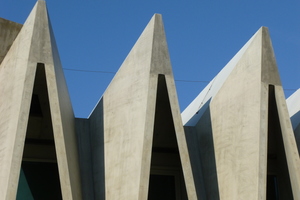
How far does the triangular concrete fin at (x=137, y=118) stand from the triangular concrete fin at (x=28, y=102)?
43.9 inches

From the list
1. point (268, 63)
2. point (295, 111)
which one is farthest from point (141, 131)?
point (295, 111)

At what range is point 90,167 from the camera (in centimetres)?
1758

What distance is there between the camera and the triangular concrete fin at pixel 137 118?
1510cm

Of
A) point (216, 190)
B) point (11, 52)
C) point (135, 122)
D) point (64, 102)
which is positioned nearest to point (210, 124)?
point (216, 190)

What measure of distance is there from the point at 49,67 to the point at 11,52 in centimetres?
193

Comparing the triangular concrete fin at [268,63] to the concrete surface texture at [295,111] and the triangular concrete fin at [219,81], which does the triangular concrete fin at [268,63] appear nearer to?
the triangular concrete fin at [219,81]

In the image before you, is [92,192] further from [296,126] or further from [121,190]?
[296,126]

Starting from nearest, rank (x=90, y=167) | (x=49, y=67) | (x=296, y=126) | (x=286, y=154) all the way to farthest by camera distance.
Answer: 1. (x=49, y=67)
2. (x=286, y=154)
3. (x=90, y=167)
4. (x=296, y=126)

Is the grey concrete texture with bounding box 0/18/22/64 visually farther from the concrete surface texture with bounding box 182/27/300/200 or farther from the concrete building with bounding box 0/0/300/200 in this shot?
the concrete surface texture with bounding box 182/27/300/200

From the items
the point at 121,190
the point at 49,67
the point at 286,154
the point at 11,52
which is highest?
the point at 11,52

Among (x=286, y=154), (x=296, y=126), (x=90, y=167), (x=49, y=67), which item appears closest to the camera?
(x=49, y=67)

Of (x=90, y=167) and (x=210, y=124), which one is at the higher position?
(x=210, y=124)

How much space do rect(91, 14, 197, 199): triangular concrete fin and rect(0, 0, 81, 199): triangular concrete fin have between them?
1.12m

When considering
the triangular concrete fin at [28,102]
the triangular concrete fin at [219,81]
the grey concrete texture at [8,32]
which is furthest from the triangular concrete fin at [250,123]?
the grey concrete texture at [8,32]
